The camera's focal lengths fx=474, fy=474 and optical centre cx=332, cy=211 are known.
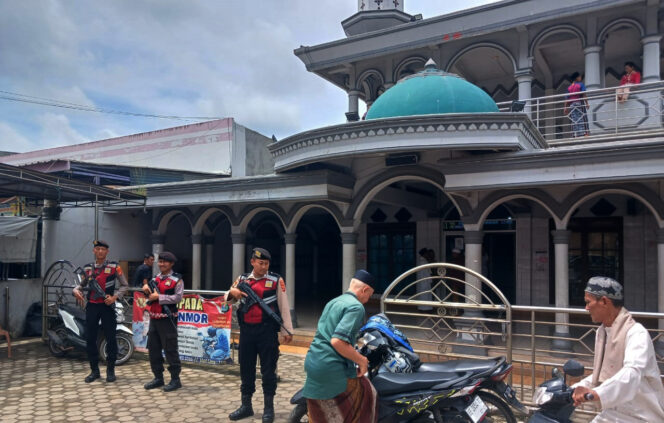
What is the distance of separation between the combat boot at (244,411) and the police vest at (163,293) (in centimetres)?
156

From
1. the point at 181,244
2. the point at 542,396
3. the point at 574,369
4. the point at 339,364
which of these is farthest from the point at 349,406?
the point at 181,244

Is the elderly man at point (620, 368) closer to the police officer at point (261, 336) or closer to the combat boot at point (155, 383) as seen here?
the police officer at point (261, 336)

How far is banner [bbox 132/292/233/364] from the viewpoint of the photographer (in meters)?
6.99

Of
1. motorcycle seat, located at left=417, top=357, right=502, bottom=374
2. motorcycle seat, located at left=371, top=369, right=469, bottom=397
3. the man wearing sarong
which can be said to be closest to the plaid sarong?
the man wearing sarong

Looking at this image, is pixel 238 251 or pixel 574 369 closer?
pixel 574 369

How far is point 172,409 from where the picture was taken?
17.8 ft

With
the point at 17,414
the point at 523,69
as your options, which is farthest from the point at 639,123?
the point at 17,414

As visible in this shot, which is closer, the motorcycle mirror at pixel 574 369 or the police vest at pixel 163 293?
the motorcycle mirror at pixel 574 369

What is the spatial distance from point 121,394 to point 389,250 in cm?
896

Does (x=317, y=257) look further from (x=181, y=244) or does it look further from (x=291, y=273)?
(x=291, y=273)

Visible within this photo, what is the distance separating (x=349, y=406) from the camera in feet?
11.9

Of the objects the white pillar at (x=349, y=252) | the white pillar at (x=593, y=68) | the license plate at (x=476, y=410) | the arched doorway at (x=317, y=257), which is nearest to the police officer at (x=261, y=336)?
the license plate at (x=476, y=410)

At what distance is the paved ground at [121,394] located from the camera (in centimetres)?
525

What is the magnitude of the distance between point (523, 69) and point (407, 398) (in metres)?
10.0
